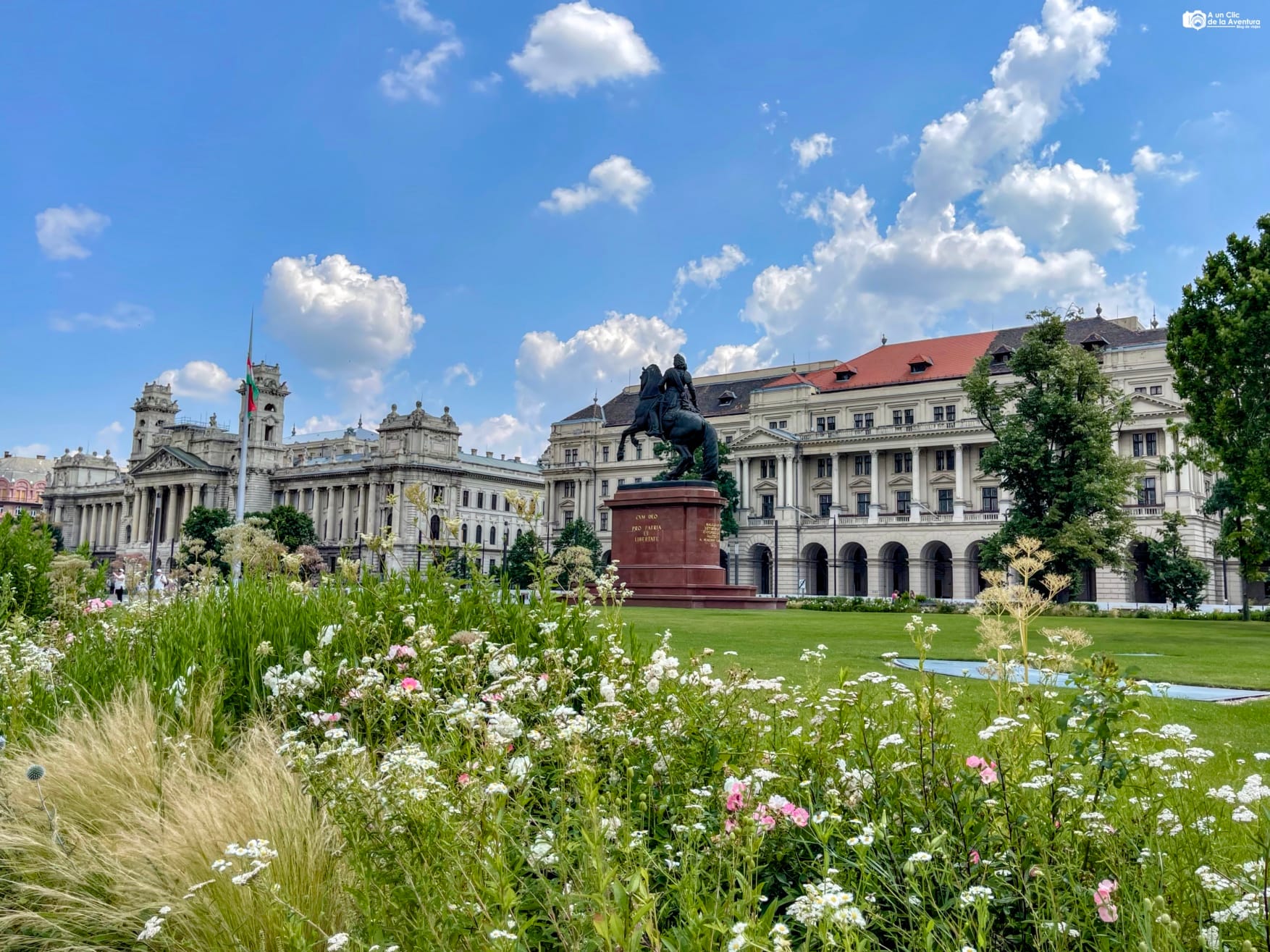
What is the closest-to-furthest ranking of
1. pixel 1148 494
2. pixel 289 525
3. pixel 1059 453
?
1. pixel 1059 453
2. pixel 1148 494
3. pixel 289 525

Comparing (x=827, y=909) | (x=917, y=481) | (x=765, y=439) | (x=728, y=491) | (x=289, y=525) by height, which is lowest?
(x=827, y=909)

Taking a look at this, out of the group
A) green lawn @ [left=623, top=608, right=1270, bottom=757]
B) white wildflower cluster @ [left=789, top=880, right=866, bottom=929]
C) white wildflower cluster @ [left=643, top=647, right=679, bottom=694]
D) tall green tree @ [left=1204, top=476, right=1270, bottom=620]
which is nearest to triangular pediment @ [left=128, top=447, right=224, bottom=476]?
green lawn @ [left=623, top=608, right=1270, bottom=757]

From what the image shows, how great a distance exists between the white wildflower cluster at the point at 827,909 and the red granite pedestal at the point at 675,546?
86.3 ft

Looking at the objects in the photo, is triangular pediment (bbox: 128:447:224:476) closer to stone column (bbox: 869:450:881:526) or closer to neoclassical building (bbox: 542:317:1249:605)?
neoclassical building (bbox: 542:317:1249:605)

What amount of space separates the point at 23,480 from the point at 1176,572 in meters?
192

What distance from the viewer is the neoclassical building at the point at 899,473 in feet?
220

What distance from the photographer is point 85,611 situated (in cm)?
1166

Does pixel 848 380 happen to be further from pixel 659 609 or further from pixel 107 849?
pixel 107 849

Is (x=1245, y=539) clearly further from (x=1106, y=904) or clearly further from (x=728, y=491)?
(x=728, y=491)

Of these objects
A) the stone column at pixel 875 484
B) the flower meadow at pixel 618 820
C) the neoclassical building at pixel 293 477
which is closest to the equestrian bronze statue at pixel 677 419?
the flower meadow at pixel 618 820

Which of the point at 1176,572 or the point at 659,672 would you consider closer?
the point at 659,672

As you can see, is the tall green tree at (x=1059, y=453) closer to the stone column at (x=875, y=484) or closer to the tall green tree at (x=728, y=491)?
the stone column at (x=875, y=484)

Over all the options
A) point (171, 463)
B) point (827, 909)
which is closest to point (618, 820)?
point (827, 909)

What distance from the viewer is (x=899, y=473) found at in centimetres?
7912
